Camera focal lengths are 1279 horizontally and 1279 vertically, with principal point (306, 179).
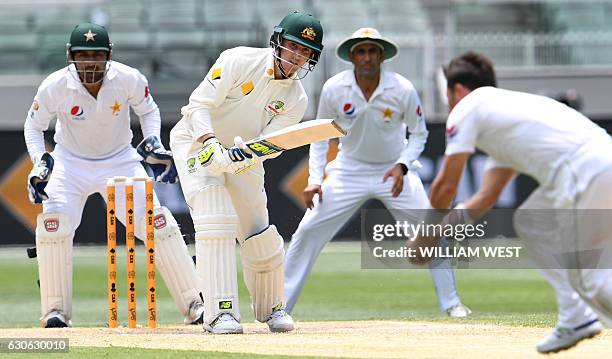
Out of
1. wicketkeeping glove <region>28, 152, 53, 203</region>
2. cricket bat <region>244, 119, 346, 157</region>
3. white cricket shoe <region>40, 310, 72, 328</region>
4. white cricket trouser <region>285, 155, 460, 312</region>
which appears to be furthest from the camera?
white cricket trouser <region>285, 155, 460, 312</region>

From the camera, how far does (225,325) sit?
21.9 ft

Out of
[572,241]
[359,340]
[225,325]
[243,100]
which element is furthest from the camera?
[243,100]

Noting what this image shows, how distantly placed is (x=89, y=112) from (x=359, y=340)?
8.44ft

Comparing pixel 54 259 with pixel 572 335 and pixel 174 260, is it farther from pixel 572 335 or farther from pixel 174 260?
pixel 572 335

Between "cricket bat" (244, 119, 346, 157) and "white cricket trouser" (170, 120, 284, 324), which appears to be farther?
"white cricket trouser" (170, 120, 284, 324)

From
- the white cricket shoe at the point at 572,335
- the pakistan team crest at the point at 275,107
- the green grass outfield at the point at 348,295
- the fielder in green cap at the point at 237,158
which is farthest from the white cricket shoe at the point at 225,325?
the white cricket shoe at the point at 572,335

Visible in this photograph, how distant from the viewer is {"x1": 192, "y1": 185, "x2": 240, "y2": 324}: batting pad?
670 cm

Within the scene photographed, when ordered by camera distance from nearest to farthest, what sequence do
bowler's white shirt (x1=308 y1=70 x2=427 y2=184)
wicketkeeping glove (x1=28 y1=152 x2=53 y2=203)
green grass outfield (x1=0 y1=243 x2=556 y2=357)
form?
wicketkeeping glove (x1=28 y1=152 x2=53 y2=203)
bowler's white shirt (x1=308 y1=70 x2=427 y2=184)
green grass outfield (x1=0 y1=243 x2=556 y2=357)

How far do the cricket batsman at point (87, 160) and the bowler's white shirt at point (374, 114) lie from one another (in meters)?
1.31

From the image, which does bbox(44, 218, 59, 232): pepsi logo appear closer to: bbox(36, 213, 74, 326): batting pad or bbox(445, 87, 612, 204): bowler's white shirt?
bbox(36, 213, 74, 326): batting pad

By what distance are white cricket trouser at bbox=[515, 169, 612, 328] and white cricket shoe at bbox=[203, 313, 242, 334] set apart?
6.36 ft

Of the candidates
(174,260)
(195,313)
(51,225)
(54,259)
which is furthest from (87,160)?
(195,313)
